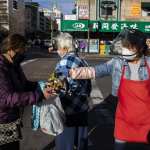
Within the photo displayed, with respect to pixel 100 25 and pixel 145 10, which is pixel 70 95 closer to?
pixel 100 25

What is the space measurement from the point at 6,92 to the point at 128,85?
3.72ft

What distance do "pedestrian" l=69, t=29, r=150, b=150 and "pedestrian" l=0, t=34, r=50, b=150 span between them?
1.61 ft

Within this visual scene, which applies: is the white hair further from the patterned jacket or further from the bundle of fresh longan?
the bundle of fresh longan

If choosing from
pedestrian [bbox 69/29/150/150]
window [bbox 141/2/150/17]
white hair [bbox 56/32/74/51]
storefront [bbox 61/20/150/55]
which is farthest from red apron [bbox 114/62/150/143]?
window [bbox 141/2/150/17]

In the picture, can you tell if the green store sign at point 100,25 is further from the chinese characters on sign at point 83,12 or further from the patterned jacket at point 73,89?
the patterned jacket at point 73,89

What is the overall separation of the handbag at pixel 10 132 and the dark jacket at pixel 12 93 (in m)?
0.05

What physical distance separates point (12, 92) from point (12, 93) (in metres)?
0.02

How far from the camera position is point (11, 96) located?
488 cm

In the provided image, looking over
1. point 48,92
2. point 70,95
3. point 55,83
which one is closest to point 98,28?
point 70,95

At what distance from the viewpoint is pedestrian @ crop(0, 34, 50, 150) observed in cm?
489

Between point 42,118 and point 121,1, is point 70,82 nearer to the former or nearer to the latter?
point 42,118

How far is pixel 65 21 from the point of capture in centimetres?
6047

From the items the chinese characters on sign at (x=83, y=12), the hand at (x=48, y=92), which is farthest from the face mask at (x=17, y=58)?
the chinese characters on sign at (x=83, y=12)

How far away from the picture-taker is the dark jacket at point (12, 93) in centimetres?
488
